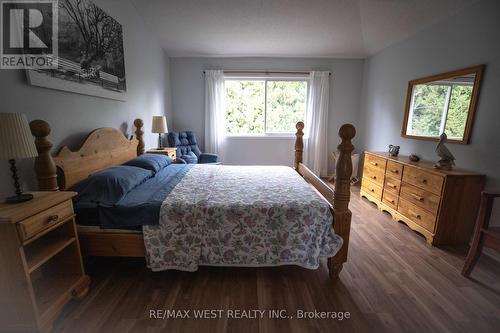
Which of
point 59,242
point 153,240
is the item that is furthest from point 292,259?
point 59,242

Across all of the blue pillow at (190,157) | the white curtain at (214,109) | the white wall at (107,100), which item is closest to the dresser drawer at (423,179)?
the blue pillow at (190,157)

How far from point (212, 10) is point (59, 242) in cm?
335

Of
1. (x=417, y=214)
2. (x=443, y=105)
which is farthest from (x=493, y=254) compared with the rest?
(x=443, y=105)

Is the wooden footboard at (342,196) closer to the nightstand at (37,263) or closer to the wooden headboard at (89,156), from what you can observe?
the nightstand at (37,263)

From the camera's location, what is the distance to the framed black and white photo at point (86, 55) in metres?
1.86

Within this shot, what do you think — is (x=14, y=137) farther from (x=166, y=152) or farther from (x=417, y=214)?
(x=417, y=214)

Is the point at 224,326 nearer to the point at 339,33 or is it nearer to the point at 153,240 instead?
the point at 153,240

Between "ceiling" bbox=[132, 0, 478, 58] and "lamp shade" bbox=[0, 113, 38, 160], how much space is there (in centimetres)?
277

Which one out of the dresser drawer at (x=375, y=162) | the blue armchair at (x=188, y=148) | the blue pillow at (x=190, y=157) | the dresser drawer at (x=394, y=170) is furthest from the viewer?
the blue armchair at (x=188, y=148)

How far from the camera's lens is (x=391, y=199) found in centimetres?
301

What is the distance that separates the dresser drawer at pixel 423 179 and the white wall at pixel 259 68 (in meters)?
2.14

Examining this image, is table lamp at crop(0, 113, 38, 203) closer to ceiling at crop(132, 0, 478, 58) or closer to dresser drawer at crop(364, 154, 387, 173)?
ceiling at crop(132, 0, 478, 58)

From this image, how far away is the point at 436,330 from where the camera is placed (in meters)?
1.41

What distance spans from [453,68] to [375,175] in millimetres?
1542
